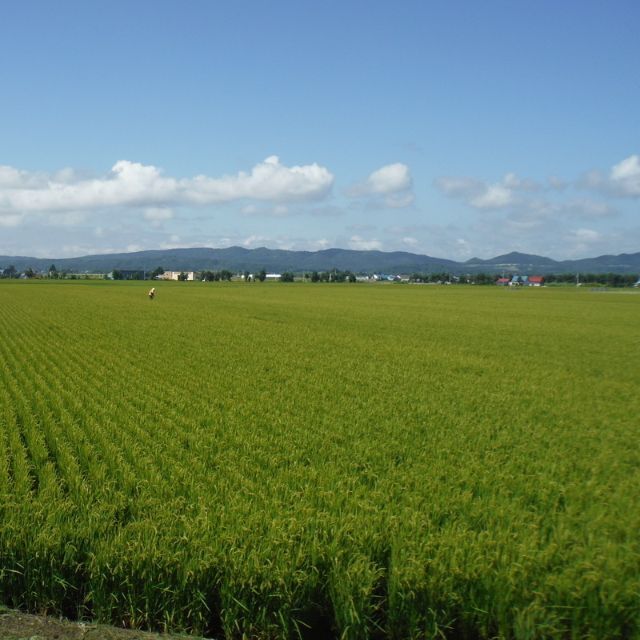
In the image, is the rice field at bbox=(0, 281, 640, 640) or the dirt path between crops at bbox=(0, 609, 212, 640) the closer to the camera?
the dirt path between crops at bbox=(0, 609, 212, 640)

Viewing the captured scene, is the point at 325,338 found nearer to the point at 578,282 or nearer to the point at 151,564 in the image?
the point at 151,564

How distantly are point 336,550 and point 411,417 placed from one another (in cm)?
627

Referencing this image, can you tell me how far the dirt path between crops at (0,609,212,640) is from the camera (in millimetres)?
4742

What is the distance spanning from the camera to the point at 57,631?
15.8ft

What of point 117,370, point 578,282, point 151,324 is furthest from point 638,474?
point 578,282

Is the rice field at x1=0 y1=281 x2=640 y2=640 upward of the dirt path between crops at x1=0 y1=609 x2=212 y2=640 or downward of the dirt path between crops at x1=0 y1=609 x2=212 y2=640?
upward

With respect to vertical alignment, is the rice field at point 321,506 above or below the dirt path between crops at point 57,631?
above

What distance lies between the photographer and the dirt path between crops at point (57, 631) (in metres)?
4.74

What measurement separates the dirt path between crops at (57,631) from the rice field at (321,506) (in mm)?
234

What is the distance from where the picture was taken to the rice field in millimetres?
4965

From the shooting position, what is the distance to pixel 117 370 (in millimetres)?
16875

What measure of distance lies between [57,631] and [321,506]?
277cm

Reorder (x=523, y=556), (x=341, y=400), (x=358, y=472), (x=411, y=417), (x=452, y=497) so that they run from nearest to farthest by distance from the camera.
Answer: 1. (x=523, y=556)
2. (x=452, y=497)
3. (x=358, y=472)
4. (x=411, y=417)
5. (x=341, y=400)

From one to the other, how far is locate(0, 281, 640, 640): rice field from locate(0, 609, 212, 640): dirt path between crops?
23 centimetres
